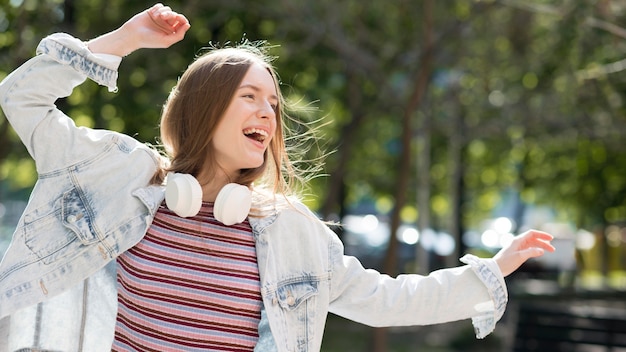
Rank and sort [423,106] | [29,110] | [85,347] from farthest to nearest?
[423,106] → [85,347] → [29,110]

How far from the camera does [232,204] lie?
249cm

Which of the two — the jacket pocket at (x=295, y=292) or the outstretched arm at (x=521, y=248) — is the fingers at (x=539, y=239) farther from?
the jacket pocket at (x=295, y=292)

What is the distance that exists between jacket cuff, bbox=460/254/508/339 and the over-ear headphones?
2.04 ft

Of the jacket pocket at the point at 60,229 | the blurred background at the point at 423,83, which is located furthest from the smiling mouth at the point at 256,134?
the blurred background at the point at 423,83

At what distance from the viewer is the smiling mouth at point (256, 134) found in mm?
2662

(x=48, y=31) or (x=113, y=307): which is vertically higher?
(x=48, y=31)

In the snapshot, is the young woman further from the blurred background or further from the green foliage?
the green foliage

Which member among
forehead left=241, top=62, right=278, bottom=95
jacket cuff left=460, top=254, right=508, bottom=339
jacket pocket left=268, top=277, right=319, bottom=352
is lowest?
jacket pocket left=268, top=277, right=319, bottom=352

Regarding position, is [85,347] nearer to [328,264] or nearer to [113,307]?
[113,307]

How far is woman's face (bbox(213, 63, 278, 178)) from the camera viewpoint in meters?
2.65

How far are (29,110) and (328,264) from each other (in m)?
0.87

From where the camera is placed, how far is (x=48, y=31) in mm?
9547

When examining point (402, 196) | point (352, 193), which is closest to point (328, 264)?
point (402, 196)

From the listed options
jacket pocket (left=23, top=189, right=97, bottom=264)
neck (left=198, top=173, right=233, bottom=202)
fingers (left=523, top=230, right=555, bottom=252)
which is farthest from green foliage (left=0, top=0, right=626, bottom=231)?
jacket pocket (left=23, top=189, right=97, bottom=264)
